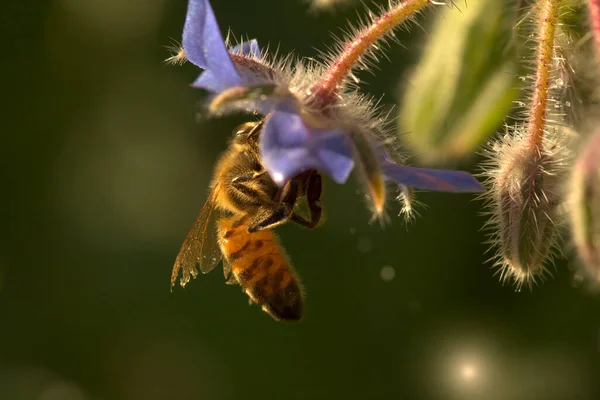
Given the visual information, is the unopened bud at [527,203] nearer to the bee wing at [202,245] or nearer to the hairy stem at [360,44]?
the hairy stem at [360,44]

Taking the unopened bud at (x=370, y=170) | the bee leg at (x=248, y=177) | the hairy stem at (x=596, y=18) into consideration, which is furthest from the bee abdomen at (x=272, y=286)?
the hairy stem at (x=596, y=18)

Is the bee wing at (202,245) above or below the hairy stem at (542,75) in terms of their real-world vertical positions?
below

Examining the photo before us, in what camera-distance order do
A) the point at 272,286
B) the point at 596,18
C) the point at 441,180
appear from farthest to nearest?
the point at 272,286, the point at 596,18, the point at 441,180

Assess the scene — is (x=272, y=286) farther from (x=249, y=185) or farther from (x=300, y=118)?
(x=300, y=118)

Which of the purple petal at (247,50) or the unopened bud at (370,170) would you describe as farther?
the purple petal at (247,50)

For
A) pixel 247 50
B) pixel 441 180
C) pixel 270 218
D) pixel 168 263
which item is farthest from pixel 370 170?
pixel 168 263

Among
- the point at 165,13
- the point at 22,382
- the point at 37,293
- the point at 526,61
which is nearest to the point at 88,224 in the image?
the point at 37,293

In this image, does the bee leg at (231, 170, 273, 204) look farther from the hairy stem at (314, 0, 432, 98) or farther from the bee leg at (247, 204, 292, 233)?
the hairy stem at (314, 0, 432, 98)

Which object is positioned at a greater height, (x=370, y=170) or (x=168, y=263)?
(x=370, y=170)
